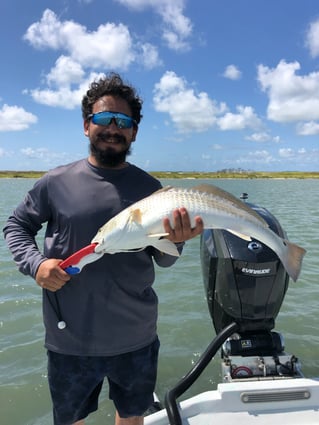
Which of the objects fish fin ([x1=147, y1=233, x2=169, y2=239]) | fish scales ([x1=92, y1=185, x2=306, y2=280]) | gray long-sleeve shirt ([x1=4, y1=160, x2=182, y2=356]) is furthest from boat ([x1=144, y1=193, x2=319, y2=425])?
fish fin ([x1=147, y1=233, x2=169, y2=239])

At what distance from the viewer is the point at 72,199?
A: 286 centimetres

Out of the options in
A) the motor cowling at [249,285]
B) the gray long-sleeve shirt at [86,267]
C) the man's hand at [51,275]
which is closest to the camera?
the man's hand at [51,275]

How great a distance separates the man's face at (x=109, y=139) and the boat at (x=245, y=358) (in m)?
1.59

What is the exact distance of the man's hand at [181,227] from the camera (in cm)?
266

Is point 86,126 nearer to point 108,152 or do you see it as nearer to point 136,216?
point 108,152

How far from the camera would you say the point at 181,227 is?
270 centimetres

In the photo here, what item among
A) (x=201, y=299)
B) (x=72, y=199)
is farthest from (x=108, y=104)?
(x=201, y=299)

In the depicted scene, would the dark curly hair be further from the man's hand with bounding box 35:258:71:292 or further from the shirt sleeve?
the man's hand with bounding box 35:258:71:292

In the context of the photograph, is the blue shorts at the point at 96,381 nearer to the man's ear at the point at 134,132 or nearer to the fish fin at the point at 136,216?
the fish fin at the point at 136,216

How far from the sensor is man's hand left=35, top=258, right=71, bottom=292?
102 inches

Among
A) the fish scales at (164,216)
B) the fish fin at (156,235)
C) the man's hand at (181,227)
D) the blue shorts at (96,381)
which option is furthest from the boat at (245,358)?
the fish fin at (156,235)

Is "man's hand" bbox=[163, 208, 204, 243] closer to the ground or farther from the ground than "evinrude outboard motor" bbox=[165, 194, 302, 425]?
farther from the ground

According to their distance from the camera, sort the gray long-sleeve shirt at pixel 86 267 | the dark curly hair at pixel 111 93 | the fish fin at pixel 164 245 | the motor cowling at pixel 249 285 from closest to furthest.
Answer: the fish fin at pixel 164 245
the gray long-sleeve shirt at pixel 86 267
the dark curly hair at pixel 111 93
the motor cowling at pixel 249 285

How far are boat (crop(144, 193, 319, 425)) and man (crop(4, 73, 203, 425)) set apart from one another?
1.92ft
